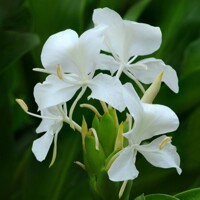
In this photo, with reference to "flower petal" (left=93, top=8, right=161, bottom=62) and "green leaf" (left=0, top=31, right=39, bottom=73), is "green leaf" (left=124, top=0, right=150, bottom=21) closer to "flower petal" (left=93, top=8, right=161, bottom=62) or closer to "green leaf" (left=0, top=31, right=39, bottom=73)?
"green leaf" (left=0, top=31, right=39, bottom=73)

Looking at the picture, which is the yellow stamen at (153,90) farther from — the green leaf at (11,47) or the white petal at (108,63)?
the green leaf at (11,47)

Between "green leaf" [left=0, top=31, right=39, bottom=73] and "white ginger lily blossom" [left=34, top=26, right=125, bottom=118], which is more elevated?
"white ginger lily blossom" [left=34, top=26, right=125, bottom=118]

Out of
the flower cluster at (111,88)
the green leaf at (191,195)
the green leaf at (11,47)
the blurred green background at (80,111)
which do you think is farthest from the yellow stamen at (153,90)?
the green leaf at (11,47)

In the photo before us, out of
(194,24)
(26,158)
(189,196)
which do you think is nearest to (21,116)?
(26,158)

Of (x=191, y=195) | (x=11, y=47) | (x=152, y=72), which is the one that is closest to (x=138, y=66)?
(x=152, y=72)

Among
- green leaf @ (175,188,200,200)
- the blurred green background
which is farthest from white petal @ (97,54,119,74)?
the blurred green background
